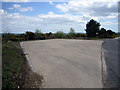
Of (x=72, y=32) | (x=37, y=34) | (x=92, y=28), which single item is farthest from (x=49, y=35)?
(x=92, y=28)

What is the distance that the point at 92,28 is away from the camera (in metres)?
19.1

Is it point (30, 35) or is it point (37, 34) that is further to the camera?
point (37, 34)

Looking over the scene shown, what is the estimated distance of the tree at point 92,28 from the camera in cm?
1908

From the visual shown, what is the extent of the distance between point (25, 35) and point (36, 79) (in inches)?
517

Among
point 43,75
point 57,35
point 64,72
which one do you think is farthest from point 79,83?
point 57,35

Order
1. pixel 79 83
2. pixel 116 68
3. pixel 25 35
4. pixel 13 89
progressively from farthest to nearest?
pixel 25 35 < pixel 116 68 < pixel 79 83 < pixel 13 89

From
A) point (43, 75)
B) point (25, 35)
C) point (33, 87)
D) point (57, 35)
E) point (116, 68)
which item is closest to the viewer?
point (33, 87)

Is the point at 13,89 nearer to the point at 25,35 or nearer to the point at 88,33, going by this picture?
the point at 25,35

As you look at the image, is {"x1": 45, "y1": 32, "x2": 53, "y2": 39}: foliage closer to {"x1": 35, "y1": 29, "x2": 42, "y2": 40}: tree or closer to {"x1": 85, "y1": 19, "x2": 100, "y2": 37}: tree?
{"x1": 35, "y1": 29, "x2": 42, "y2": 40}: tree

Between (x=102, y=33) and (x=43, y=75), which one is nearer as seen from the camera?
(x=43, y=75)

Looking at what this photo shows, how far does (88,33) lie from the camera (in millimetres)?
20031

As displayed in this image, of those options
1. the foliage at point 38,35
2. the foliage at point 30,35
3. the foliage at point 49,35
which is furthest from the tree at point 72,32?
the foliage at point 30,35

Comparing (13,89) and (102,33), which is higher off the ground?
(102,33)

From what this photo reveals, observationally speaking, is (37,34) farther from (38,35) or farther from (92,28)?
(92,28)
